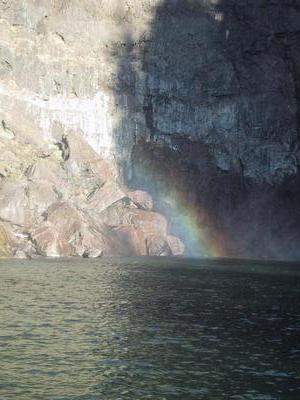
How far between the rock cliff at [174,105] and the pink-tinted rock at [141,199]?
0.30 meters

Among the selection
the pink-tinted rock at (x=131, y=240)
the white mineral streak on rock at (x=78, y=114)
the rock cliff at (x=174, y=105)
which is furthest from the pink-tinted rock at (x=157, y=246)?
the white mineral streak on rock at (x=78, y=114)

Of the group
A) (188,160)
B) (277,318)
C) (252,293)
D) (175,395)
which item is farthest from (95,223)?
(175,395)

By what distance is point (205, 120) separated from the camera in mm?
129750

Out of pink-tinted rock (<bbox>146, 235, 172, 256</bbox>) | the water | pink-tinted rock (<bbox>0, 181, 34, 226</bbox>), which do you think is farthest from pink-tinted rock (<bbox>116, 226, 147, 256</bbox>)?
the water

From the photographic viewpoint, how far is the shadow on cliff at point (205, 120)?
12594 centimetres

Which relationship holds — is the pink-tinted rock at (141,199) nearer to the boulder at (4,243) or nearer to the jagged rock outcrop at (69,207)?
the jagged rock outcrop at (69,207)

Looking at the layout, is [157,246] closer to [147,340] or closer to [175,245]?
[175,245]

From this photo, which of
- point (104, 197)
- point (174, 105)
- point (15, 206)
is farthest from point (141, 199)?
point (15, 206)

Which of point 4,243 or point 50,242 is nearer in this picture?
point 4,243

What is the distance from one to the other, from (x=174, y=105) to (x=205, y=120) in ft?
24.6

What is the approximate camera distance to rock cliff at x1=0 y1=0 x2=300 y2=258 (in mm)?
124125

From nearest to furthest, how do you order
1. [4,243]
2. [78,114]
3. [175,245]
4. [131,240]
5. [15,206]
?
[4,243] → [15,206] → [131,240] → [175,245] → [78,114]

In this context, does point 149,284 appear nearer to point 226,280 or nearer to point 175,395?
point 226,280

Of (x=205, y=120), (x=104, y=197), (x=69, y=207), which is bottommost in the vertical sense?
(x=69, y=207)
